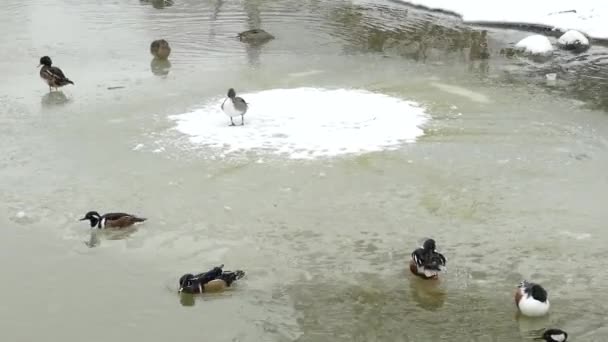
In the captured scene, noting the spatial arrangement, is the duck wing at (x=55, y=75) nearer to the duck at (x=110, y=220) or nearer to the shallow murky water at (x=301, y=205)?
the shallow murky water at (x=301, y=205)

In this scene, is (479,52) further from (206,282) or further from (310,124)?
(206,282)

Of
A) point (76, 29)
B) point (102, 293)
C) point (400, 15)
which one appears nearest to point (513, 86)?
point (400, 15)

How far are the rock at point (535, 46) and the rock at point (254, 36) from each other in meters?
4.81

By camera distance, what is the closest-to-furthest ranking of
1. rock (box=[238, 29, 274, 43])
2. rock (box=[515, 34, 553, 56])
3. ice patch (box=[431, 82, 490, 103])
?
1. ice patch (box=[431, 82, 490, 103])
2. rock (box=[515, 34, 553, 56])
3. rock (box=[238, 29, 274, 43])

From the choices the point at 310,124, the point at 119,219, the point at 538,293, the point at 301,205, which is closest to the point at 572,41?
the point at 310,124

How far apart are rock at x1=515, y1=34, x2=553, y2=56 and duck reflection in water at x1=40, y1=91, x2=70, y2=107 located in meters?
8.19

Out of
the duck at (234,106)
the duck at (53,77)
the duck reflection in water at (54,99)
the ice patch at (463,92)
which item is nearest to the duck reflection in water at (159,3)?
the duck at (53,77)

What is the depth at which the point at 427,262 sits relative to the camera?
21.2ft

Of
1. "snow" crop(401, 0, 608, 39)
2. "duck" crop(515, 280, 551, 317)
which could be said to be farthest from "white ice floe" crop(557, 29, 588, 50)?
"duck" crop(515, 280, 551, 317)

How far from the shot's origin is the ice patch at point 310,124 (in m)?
9.73

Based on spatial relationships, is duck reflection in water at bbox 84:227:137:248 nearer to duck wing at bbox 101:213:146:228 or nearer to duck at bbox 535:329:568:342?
duck wing at bbox 101:213:146:228

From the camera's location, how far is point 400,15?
18.4 metres

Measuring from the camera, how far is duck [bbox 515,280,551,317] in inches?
233

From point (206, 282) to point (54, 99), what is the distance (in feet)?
21.8
